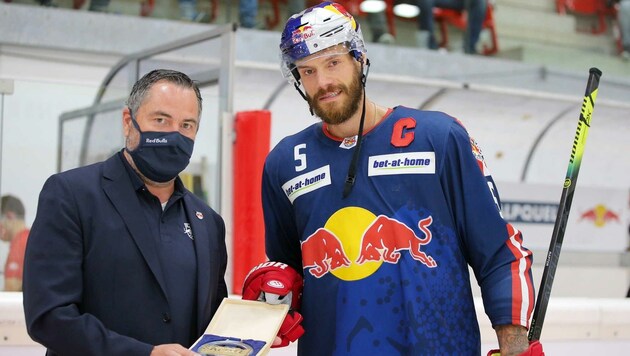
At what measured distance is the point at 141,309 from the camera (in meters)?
1.90

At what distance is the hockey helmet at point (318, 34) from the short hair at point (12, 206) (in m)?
2.37

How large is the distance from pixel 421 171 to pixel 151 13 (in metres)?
5.91

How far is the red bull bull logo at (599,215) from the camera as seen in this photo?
650 centimetres

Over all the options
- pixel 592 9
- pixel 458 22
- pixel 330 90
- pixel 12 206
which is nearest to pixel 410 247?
pixel 330 90

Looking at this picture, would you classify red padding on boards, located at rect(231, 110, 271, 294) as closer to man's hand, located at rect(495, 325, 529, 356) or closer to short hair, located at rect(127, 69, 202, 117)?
short hair, located at rect(127, 69, 202, 117)

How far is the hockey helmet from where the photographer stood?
2.10 meters

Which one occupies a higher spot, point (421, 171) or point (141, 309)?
point (421, 171)

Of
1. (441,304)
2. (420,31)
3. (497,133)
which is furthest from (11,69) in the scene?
(441,304)

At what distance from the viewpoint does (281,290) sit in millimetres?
2092

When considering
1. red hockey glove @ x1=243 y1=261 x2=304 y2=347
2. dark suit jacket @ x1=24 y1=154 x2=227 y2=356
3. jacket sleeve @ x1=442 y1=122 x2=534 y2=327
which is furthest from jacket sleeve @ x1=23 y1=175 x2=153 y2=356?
jacket sleeve @ x1=442 y1=122 x2=534 y2=327

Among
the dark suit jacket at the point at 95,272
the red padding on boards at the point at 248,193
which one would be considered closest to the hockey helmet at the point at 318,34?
the dark suit jacket at the point at 95,272

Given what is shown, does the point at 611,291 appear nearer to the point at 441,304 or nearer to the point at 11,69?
the point at 11,69

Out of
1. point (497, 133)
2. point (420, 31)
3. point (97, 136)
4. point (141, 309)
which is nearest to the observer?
point (141, 309)

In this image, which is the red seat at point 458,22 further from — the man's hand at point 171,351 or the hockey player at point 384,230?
the man's hand at point 171,351
